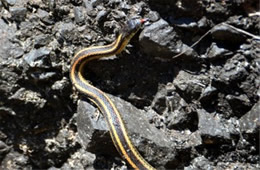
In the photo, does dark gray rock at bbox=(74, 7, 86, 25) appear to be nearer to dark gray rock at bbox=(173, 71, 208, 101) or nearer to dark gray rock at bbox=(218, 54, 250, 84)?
dark gray rock at bbox=(173, 71, 208, 101)

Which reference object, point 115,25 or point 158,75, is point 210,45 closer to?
point 158,75

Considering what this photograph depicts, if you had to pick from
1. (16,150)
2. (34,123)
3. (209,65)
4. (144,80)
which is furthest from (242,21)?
(16,150)

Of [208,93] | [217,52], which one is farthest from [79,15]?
[208,93]

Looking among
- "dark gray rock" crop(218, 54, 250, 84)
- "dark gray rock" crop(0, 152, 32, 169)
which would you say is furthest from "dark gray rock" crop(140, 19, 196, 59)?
"dark gray rock" crop(0, 152, 32, 169)

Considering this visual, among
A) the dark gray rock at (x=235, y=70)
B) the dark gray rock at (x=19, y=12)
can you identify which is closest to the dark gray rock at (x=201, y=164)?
the dark gray rock at (x=235, y=70)

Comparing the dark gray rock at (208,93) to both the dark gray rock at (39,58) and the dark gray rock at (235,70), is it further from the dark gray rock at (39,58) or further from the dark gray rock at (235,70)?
the dark gray rock at (39,58)
